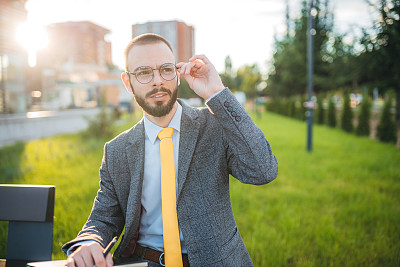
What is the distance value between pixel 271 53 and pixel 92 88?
23.1 meters

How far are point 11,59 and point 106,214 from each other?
48.8 ft

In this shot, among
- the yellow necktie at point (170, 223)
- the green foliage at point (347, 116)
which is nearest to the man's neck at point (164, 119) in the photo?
the yellow necktie at point (170, 223)

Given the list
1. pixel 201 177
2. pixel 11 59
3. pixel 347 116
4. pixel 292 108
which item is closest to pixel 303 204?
pixel 201 177

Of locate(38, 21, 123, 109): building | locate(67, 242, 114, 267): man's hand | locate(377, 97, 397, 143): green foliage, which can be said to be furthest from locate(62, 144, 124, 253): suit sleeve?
locate(377, 97, 397, 143): green foliage

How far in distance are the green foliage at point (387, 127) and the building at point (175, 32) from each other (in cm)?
1116

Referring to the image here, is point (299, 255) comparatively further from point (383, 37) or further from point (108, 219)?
point (383, 37)

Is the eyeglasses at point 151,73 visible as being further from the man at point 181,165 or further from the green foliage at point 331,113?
the green foliage at point 331,113

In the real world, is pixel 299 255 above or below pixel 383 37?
below

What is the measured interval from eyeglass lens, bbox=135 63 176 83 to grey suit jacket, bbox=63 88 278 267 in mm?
263

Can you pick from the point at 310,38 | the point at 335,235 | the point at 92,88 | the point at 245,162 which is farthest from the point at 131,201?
the point at 92,88

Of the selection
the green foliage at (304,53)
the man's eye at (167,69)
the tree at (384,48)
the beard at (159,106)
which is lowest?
the beard at (159,106)

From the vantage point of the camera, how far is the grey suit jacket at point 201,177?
1582 mm

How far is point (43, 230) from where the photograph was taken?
1.88 meters

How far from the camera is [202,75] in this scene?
170 cm
